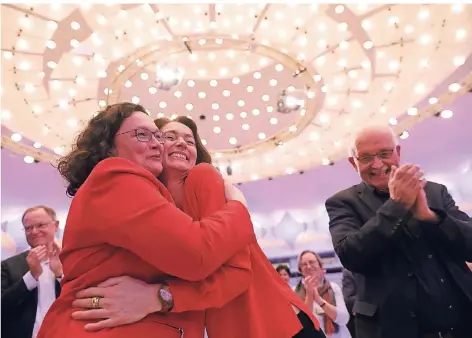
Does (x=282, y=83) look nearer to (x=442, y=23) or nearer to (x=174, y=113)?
(x=174, y=113)

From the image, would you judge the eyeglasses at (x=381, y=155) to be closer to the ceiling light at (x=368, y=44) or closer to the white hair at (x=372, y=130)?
the white hair at (x=372, y=130)

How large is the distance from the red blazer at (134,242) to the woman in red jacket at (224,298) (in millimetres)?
33

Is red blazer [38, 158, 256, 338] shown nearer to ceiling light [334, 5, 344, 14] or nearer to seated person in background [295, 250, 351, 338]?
seated person in background [295, 250, 351, 338]

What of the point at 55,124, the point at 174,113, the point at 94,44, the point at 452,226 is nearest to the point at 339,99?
the point at 174,113

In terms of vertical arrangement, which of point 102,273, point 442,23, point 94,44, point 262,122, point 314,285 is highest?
point 94,44

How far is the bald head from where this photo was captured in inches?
74.6

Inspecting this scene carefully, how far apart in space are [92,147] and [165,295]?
0.53 m

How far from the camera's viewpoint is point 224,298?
123cm

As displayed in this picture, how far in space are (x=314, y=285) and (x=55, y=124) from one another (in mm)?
2963

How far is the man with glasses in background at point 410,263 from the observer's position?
1634mm

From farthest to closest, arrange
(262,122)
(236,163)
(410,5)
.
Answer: (236,163), (262,122), (410,5)

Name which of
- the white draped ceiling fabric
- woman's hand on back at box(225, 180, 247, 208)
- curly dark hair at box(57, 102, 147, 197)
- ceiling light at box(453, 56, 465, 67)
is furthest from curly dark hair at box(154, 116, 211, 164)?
ceiling light at box(453, 56, 465, 67)

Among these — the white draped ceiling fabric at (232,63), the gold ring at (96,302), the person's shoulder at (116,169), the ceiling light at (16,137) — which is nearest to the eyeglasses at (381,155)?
the person's shoulder at (116,169)

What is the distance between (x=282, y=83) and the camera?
15.1 ft
